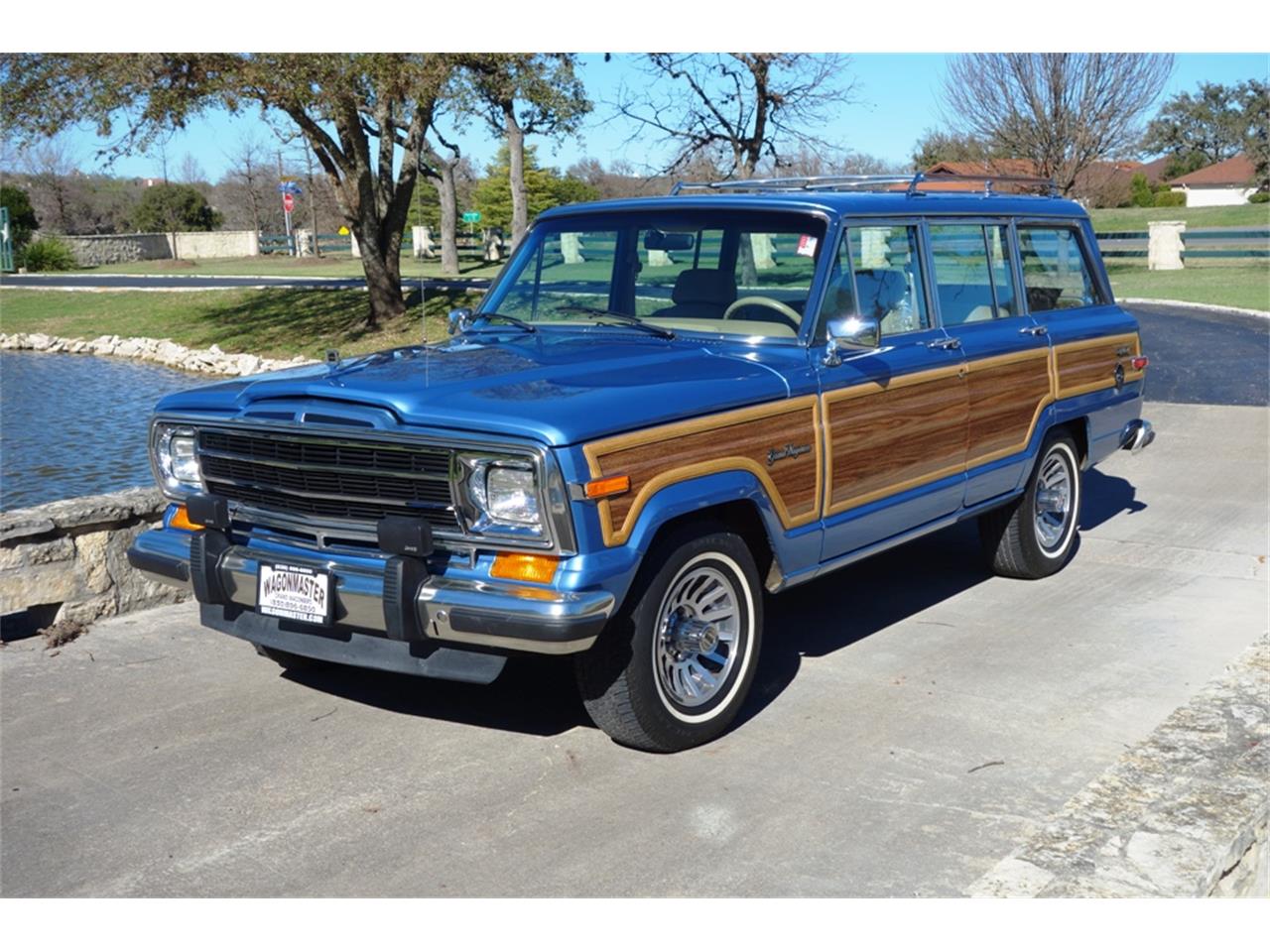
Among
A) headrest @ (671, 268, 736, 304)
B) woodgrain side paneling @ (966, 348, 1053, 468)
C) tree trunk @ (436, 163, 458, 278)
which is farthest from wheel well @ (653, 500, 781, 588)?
tree trunk @ (436, 163, 458, 278)

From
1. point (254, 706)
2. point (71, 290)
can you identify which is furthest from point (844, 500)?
point (71, 290)

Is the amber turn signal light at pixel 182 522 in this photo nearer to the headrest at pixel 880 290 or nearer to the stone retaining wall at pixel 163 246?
the headrest at pixel 880 290

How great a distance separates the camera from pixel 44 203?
66.9m

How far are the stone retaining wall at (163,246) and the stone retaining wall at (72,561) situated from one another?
180 ft

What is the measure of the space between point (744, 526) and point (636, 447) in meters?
0.90

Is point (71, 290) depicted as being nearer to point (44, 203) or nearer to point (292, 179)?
point (292, 179)

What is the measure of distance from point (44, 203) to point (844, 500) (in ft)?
227

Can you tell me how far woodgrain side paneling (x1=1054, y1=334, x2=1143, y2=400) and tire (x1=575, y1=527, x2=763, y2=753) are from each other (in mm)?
2948

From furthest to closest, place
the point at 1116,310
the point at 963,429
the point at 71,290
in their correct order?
the point at 71,290 < the point at 1116,310 < the point at 963,429

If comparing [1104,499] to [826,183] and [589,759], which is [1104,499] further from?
[589,759]

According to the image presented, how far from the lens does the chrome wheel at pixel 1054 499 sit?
7.66 metres

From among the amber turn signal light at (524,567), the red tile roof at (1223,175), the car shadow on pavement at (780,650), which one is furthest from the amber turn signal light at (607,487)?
the red tile roof at (1223,175)

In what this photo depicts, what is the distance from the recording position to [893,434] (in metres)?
6.04

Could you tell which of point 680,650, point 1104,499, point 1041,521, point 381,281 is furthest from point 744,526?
point 381,281
